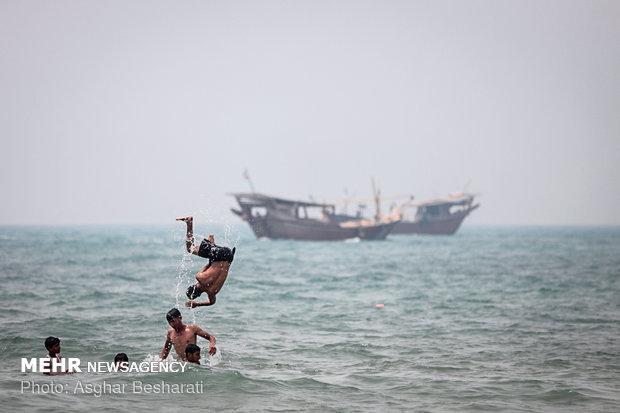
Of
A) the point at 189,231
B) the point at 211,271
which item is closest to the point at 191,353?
the point at 211,271

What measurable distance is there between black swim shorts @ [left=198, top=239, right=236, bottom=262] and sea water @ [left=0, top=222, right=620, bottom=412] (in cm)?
243

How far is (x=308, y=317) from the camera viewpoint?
19.4 metres

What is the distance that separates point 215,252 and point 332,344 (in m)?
7.04

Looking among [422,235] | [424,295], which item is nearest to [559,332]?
[424,295]

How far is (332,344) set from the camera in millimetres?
14766

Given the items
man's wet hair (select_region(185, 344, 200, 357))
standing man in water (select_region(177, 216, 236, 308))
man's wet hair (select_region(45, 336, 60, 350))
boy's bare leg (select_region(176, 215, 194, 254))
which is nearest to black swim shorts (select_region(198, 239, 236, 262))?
standing man in water (select_region(177, 216, 236, 308))

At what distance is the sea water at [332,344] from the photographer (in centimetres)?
988

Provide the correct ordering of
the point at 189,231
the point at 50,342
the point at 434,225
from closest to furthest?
the point at 189,231 < the point at 50,342 < the point at 434,225

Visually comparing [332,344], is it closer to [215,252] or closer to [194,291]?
[194,291]

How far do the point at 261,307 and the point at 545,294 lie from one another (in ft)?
42.7

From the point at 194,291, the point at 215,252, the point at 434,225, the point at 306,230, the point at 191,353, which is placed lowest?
the point at 191,353

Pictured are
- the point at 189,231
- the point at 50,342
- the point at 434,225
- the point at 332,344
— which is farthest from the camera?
the point at 434,225

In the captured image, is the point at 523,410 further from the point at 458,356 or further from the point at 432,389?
the point at 458,356

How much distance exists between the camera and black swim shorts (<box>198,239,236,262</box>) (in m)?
8.40
